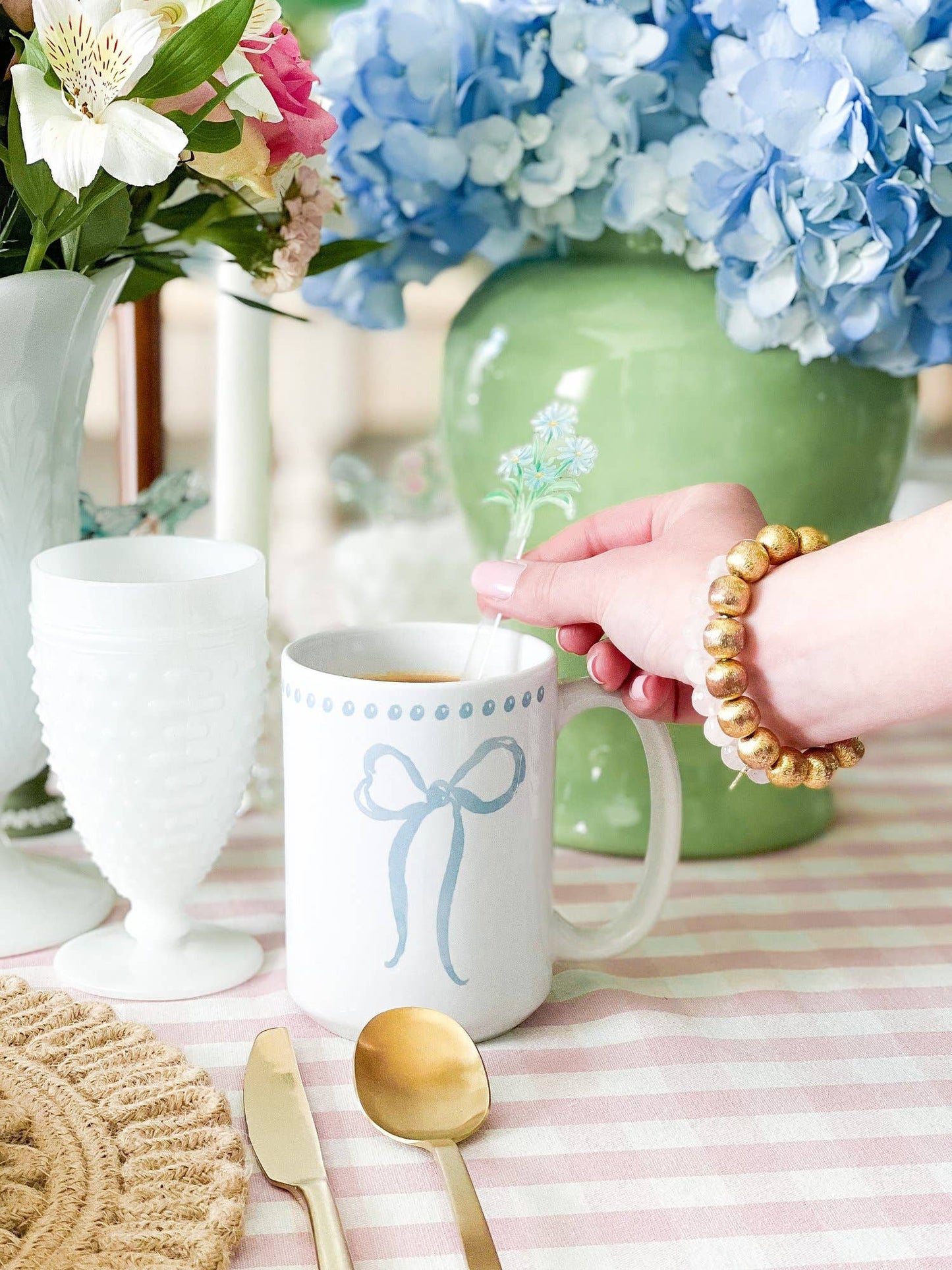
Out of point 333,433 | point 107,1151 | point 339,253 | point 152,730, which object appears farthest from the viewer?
point 333,433

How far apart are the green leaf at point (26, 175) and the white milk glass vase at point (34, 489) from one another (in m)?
0.03

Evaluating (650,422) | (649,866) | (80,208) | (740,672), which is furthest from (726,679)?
(80,208)

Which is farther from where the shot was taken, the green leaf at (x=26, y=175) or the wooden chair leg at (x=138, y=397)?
the wooden chair leg at (x=138, y=397)

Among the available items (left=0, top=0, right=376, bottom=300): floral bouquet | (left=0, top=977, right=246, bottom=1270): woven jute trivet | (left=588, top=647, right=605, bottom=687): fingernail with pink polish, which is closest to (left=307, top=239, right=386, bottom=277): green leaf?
(left=0, top=0, right=376, bottom=300): floral bouquet

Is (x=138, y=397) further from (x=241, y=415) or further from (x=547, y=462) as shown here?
(x=547, y=462)

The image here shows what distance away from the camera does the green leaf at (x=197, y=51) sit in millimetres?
489

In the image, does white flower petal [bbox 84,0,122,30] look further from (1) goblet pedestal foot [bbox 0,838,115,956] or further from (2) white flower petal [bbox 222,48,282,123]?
(1) goblet pedestal foot [bbox 0,838,115,956]

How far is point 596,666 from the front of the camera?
615 mm

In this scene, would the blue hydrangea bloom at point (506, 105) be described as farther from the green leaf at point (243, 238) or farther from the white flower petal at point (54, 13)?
the white flower petal at point (54, 13)

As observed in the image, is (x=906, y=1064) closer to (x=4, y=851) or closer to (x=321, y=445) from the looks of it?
(x=4, y=851)

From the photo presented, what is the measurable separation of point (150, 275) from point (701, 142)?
29cm

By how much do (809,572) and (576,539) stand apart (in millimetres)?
164

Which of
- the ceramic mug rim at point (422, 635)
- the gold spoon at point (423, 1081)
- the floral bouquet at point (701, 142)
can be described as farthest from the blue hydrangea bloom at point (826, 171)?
the gold spoon at point (423, 1081)

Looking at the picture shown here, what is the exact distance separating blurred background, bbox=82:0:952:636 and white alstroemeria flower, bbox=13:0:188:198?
0.41 meters
